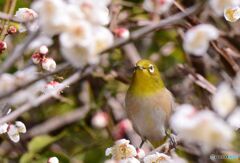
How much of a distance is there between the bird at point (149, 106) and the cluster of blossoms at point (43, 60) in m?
1.00

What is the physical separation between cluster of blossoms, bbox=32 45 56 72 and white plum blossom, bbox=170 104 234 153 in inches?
25.1

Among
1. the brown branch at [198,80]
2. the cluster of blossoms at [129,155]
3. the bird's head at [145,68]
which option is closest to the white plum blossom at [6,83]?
the cluster of blossoms at [129,155]

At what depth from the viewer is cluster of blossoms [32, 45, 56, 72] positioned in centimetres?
171

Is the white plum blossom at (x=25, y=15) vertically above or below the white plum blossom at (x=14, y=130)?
above

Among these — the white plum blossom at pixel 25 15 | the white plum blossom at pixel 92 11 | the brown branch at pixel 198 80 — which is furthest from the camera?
the brown branch at pixel 198 80

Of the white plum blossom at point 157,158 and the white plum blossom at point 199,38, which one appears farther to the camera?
the white plum blossom at point 157,158

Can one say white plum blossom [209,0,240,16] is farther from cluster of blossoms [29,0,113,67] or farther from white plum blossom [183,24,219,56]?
cluster of blossoms [29,0,113,67]

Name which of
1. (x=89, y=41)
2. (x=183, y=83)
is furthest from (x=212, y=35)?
(x=183, y=83)

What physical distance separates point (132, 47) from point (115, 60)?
116 mm

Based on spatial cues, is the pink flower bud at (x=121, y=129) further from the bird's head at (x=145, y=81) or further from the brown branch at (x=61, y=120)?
the bird's head at (x=145, y=81)

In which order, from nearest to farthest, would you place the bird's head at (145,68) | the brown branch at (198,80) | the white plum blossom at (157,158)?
the white plum blossom at (157,158), the bird's head at (145,68), the brown branch at (198,80)

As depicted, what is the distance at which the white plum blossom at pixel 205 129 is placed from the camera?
111 centimetres

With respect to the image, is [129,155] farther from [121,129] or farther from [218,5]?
[121,129]

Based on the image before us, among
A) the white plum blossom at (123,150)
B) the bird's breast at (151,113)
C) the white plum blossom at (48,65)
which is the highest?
the white plum blossom at (48,65)
